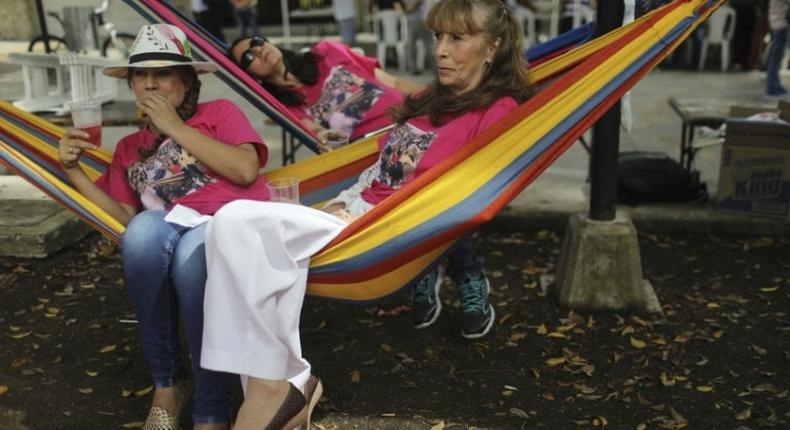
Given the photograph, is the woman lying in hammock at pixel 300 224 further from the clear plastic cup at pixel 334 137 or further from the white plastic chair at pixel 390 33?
the white plastic chair at pixel 390 33

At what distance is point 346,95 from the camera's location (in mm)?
3197

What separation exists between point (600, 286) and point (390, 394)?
0.94 meters

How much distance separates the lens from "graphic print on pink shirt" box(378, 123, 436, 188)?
2.29 meters

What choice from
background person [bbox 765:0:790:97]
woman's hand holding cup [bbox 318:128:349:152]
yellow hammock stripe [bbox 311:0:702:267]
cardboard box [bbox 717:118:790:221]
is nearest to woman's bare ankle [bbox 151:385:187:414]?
yellow hammock stripe [bbox 311:0:702:267]

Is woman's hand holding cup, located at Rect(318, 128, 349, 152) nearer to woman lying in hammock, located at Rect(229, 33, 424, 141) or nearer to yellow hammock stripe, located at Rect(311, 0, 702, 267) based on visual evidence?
woman lying in hammock, located at Rect(229, 33, 424, 141)

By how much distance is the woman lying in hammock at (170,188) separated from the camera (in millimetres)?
1991

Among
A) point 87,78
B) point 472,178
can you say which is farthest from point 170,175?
point 87,78

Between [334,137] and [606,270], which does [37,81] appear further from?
[606,270]

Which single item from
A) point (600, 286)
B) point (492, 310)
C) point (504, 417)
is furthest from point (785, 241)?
point (504, 417)

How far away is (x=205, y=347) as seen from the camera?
1.89 metres

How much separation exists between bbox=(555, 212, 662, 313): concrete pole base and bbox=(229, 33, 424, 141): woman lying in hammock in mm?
893

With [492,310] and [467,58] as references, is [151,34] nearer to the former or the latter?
[467,58]

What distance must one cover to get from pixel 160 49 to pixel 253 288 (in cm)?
76

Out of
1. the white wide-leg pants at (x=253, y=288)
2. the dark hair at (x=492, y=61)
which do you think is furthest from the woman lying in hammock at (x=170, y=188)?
the dark hair at (x=492, y=61)
